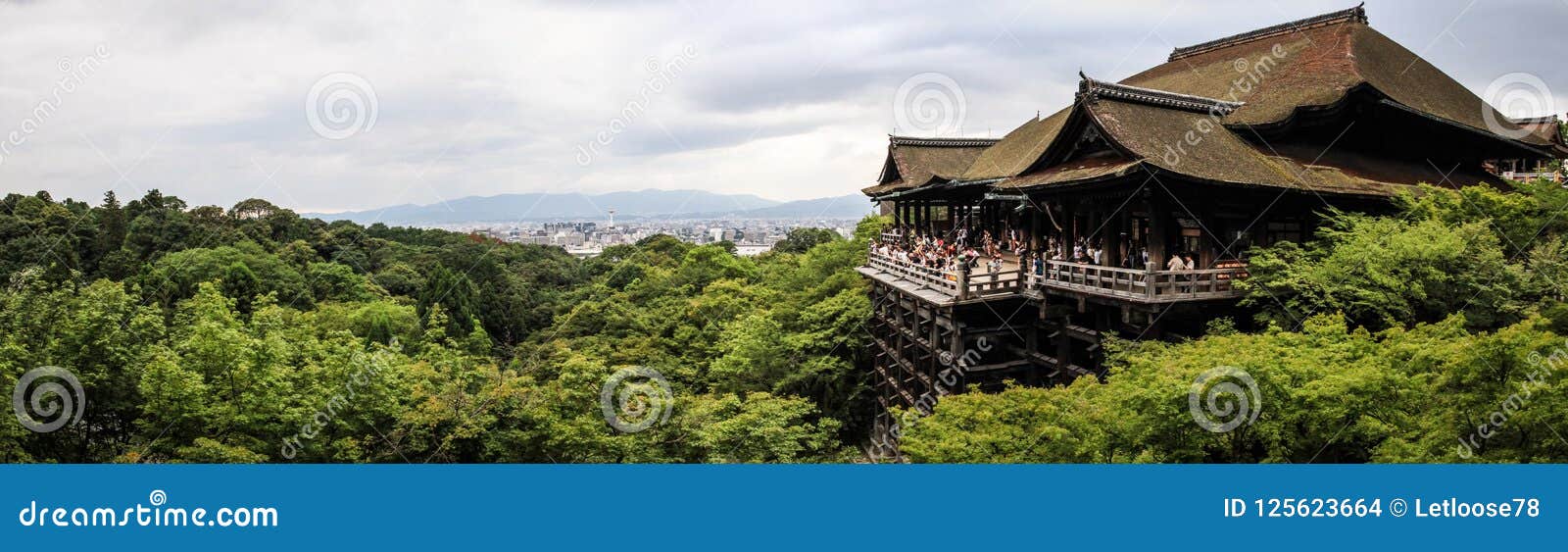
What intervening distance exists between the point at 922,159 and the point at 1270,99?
14.2 meters

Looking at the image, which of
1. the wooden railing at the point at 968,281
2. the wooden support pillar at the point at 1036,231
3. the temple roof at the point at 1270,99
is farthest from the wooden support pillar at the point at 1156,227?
the wooden support pillar at the point at 1036,231

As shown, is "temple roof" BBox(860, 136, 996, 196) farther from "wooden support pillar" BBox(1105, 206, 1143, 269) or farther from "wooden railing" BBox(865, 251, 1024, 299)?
"wooden support pillar" BBox(1105, 206, 1143, 269)

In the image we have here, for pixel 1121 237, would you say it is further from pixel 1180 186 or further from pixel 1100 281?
pixel 1100 281

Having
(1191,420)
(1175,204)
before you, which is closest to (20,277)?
(1191,420)

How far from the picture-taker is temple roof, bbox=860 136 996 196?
31781mm

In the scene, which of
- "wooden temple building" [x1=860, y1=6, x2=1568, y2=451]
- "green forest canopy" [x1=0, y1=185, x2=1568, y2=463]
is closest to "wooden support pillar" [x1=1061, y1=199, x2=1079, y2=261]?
"wooden temple building" [x1=860, y1=6, x2=1568, y2=451]

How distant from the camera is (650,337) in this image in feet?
109

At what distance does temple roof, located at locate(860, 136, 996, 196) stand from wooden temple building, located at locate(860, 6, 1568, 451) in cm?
598

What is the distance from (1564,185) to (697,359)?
81.6 feet

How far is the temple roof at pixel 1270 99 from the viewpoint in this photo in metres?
17.1

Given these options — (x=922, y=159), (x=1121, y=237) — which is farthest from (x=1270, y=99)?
(x=922, y=159)

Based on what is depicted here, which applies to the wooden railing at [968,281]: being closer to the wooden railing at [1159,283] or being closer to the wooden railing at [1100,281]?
the wooden railing at [1100,281]

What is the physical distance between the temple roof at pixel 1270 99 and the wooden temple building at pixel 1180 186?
0.07m

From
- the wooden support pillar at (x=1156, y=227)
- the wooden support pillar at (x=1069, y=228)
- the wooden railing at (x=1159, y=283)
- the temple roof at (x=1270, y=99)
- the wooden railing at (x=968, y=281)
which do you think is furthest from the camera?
the wooden support pillar at (x=1069, y=228)
